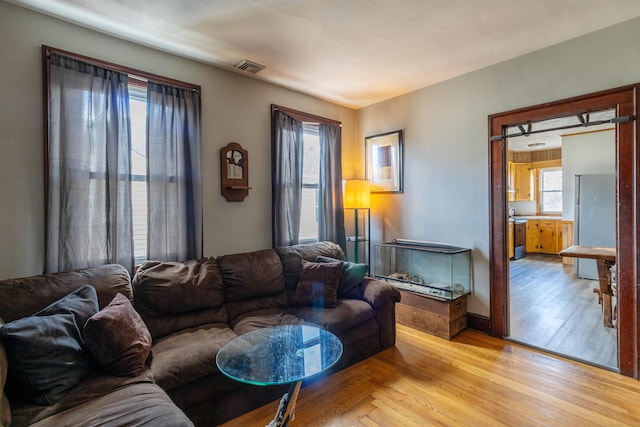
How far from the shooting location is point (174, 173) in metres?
2.61

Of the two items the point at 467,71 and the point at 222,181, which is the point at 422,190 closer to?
the point at 467,71

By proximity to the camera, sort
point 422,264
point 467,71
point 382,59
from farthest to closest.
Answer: point 422,264 < point 467,71 < point 382,59

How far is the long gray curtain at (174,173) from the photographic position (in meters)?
2.51

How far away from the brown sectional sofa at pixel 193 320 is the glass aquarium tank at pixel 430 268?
2.17ft

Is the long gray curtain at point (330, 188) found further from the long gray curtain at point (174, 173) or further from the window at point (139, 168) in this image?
the window at point (139, 168)

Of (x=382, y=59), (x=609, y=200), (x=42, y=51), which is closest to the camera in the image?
(x=42, y=51)

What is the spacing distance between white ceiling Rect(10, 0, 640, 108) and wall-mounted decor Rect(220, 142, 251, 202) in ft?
2.74

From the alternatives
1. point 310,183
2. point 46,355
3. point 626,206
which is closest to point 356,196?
point 310,183

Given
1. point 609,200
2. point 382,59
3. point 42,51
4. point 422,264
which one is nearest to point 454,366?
Answer: point 422,264

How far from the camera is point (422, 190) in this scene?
3.61 m

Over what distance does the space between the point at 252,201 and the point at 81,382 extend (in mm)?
1996

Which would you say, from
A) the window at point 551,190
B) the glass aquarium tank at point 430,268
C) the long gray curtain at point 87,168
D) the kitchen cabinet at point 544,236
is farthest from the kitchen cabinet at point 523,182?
the long gray curtain at point 87,168

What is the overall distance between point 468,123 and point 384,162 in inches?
44.0

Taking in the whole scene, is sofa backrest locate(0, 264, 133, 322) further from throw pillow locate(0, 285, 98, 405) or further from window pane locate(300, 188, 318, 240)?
window pane locate(300, 188, 318, 240)
